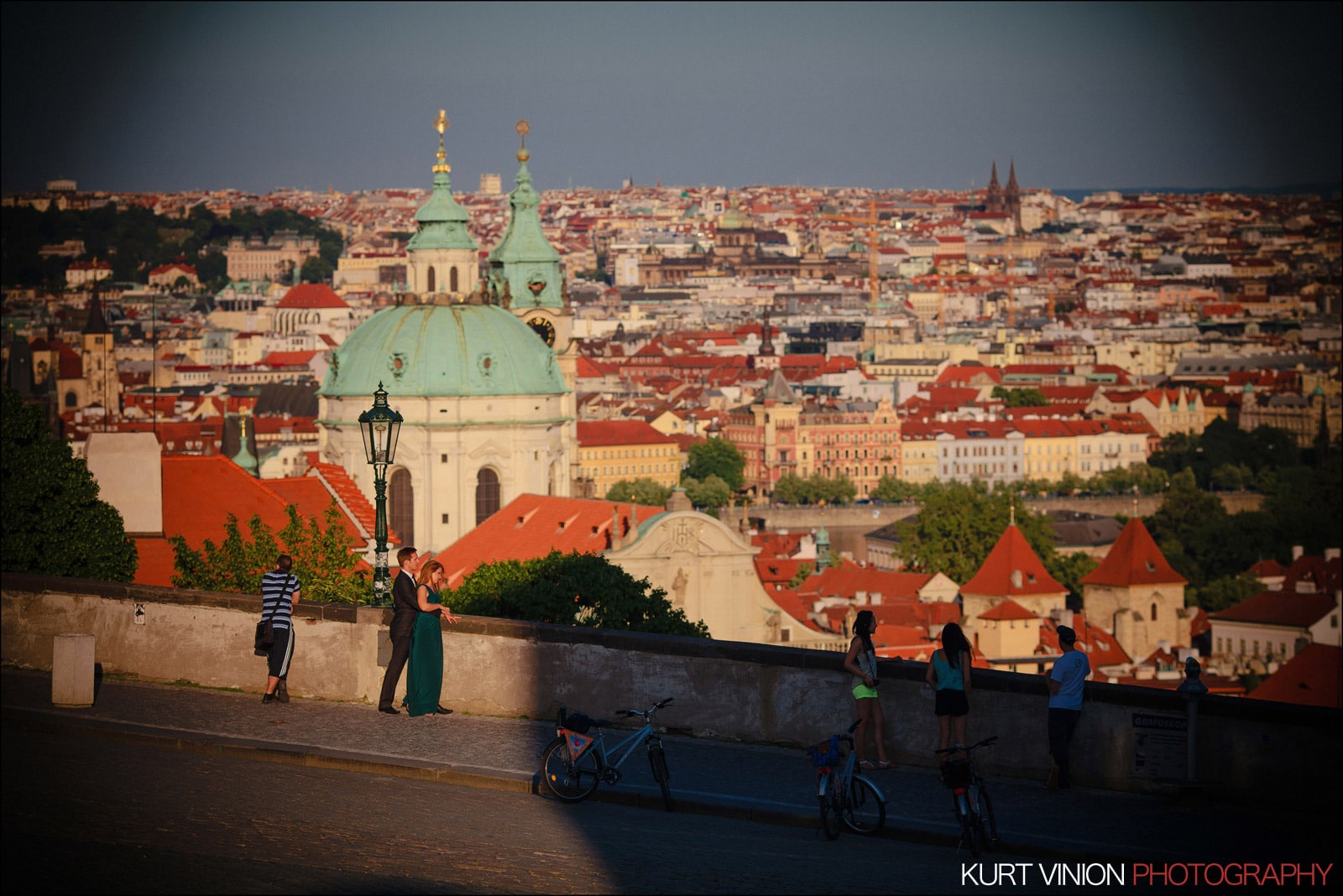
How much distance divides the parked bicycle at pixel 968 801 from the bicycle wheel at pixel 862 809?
0.37 m

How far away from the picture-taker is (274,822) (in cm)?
1110

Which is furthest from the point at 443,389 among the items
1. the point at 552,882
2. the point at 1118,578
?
the point at 552,882

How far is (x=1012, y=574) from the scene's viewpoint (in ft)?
200

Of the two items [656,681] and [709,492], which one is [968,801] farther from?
[709,492]

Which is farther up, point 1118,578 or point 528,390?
point 528,390

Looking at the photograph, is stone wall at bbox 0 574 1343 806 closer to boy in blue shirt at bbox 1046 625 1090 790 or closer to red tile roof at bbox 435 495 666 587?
boy in blue shirt at bbox 1046 625 1090 790

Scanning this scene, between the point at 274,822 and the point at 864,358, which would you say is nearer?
the point at 274,822

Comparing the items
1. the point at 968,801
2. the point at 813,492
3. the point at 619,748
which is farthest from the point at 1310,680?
the point at 813,492

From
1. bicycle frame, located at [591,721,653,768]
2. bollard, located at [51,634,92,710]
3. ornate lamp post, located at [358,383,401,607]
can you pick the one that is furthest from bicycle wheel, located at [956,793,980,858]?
bollard, located at [51,634,92,710]

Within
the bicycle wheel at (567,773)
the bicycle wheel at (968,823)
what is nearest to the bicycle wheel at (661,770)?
the bicycle wheel at (567,773)

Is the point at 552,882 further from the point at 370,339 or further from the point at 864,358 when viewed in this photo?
the point at 864,358

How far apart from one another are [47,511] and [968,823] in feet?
40.2

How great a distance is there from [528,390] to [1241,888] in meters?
32.6

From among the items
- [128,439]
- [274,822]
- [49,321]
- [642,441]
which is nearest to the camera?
[274,822]
